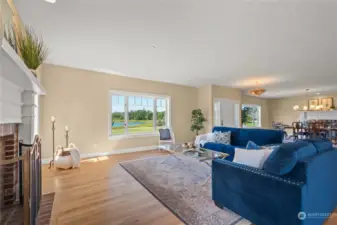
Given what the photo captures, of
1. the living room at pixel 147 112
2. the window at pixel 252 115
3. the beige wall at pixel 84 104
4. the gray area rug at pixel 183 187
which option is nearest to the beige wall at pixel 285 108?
the window at pixel 252 115

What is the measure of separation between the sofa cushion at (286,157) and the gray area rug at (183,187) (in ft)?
2.52

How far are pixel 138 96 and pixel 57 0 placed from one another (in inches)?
155

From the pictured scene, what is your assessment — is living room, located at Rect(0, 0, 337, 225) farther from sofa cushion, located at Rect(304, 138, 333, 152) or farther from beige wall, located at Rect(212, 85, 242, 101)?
beige wall, located at Rect(212, 85, 242, 101)

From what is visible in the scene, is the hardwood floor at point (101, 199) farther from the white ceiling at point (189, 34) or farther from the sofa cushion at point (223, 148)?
the white ceiling at point (189, 34)

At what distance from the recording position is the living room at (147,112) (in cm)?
178

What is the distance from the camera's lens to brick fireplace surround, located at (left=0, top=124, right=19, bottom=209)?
205cm

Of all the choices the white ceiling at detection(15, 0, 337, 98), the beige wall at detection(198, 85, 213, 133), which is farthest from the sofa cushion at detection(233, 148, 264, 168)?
the beige wall at detection(198, 85, 213, 133)

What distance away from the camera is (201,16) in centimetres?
249

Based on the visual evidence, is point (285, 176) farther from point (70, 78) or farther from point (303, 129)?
point (303, 129)

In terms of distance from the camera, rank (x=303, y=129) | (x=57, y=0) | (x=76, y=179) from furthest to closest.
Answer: (x=303, y=129) < (x=76, y=179) < (x=57, y=0)

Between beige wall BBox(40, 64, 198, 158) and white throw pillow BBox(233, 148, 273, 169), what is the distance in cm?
421

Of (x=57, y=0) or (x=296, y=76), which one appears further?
(x=296, y=76)

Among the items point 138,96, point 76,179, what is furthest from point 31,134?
point 138,96

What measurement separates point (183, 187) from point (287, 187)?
1669 millimetres
